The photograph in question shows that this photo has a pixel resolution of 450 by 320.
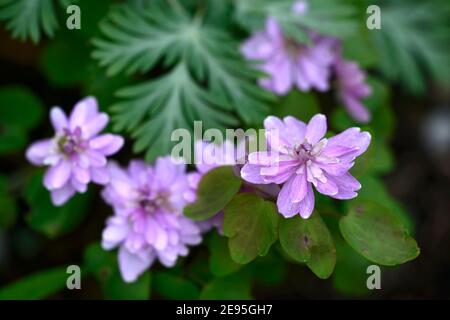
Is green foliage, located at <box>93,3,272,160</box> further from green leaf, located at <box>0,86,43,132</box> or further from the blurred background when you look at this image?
green leaf, located at <box>0,86,43,132</box>

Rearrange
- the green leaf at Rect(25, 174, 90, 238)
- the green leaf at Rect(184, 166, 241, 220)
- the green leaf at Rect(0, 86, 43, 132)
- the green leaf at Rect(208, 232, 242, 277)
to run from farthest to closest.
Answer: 1. the green leaf at Rect(0, 86, 43, 132)
2. the green leaf at Rect(25, 174, 90, 238)
3. the green leaf at Rect(208, 232, 242, 277)
4. the green leaf at Rect(184, 166, 241, 220)

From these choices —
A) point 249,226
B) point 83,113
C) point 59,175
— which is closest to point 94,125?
point 83,113

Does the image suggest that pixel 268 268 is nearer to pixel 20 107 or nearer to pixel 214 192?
pixel 214 192

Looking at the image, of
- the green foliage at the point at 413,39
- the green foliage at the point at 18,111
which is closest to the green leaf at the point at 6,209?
the green foliage at the point at 18,111

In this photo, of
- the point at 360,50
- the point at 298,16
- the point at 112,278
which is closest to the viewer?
the point at 112,278

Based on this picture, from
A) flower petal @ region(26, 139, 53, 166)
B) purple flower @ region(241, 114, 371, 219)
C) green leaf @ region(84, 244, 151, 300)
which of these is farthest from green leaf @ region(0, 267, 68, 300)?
purple flower @ region(241, 114, 371, 219)

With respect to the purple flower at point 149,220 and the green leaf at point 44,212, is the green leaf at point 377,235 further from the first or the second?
the green leaf at point 44,212
